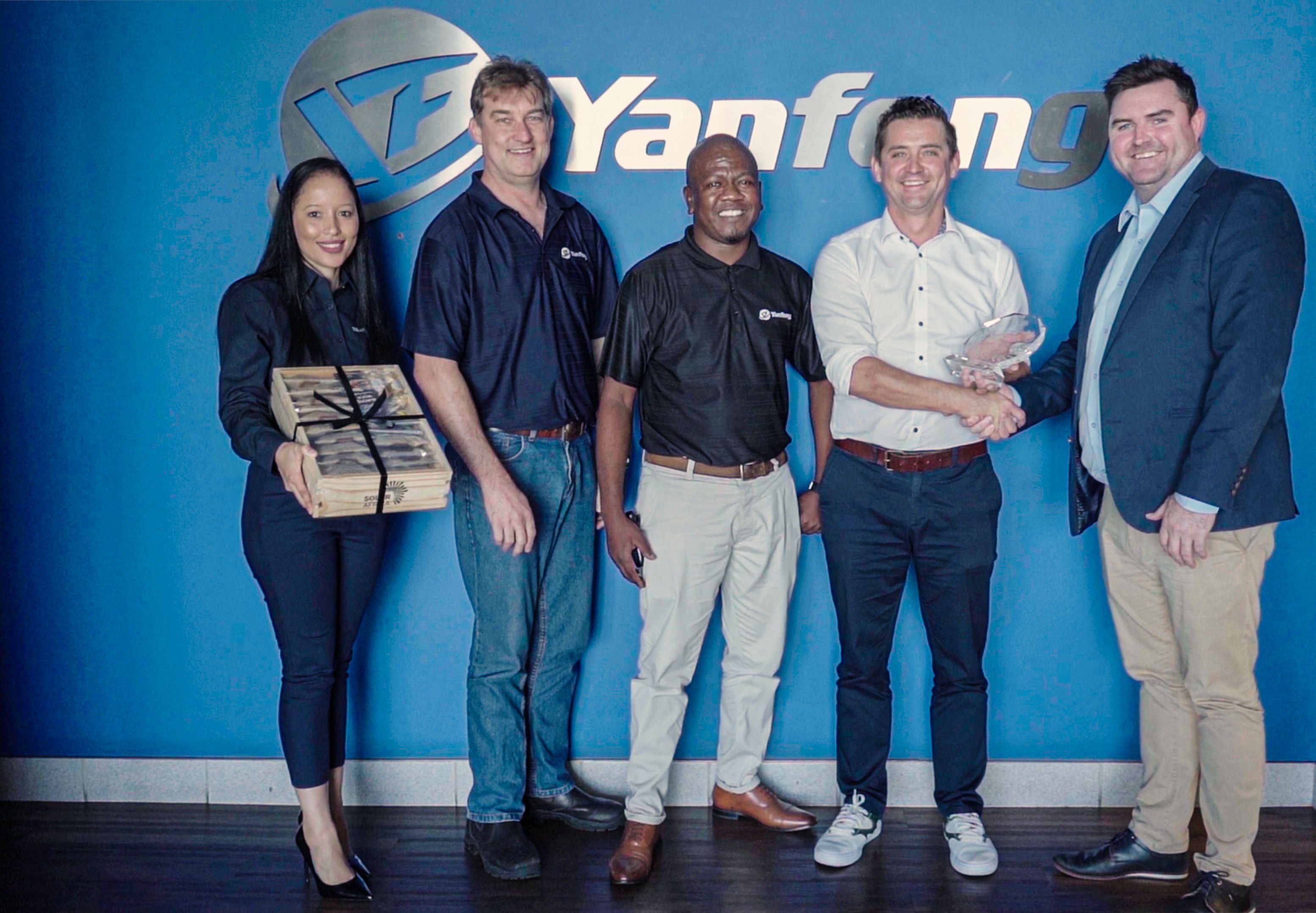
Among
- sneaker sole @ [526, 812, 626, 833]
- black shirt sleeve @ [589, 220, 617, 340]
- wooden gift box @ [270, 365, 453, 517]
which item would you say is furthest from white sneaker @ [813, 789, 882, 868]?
black shirt sleeve @ [589, 220, 617, 340]

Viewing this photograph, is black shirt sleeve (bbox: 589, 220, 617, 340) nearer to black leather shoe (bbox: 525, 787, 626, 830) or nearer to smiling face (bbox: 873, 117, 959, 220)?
smiling face (bbox: 873, 117, 959, 220)

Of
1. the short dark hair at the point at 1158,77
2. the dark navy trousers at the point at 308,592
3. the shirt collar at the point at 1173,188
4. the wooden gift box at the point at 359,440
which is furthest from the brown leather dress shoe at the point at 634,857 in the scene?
the short dark hair at the point at 1158,77

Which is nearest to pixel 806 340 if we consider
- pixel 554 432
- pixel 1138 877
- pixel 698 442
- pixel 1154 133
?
pixel 698 442

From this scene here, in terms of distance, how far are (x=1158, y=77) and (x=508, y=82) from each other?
1.69 m

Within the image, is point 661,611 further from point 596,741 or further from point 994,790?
point 994,790

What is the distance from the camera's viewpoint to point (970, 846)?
2.82 metres

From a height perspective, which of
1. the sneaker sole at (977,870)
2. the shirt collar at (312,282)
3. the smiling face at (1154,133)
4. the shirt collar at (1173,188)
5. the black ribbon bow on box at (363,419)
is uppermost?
the smiling face at (1154,133)

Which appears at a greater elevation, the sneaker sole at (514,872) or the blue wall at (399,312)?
the blue wall at (399,312)

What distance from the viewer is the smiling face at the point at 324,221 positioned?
265 centimetres

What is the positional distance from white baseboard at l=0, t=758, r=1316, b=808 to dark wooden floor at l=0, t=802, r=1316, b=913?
45 mm

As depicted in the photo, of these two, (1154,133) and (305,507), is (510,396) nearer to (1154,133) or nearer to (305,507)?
(305,507)

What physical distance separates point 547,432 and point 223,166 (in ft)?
4.50

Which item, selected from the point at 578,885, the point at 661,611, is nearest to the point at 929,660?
the point at 661,611

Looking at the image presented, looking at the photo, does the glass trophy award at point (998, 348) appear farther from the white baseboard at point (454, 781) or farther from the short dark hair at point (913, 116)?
the white baseboard at point (454, 781)
